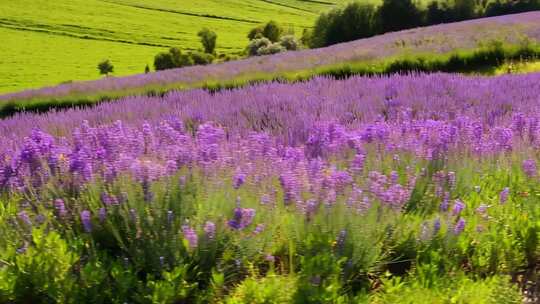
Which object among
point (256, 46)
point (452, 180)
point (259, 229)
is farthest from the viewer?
point (256, 46)

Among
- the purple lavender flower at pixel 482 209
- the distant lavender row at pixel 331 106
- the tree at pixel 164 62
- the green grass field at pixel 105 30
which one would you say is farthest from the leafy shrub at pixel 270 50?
the purple lavender flower at pixel 482 209

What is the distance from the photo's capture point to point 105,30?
5984cm

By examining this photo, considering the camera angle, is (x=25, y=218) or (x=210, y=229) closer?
(x=210, y=229)

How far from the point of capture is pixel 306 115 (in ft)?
16.0

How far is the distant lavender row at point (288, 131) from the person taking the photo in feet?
10.8

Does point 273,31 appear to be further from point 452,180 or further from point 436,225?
point 436,225

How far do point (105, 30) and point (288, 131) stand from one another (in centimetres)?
5973

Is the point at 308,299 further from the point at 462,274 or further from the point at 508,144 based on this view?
the point at 508,144

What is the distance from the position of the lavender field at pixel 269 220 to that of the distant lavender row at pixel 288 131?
0.8 inches

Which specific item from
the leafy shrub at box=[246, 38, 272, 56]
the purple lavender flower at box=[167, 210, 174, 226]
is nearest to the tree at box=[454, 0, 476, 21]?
the leafy shrub at box=[246, 38, 272, 56]

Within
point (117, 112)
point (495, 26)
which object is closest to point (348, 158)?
point (117, 112)

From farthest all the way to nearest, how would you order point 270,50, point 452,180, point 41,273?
point 270,50 → point 452,180 → point 41,273

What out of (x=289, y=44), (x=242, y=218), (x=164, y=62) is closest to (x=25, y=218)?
(x=242, y=218)

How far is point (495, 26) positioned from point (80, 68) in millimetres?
38730
